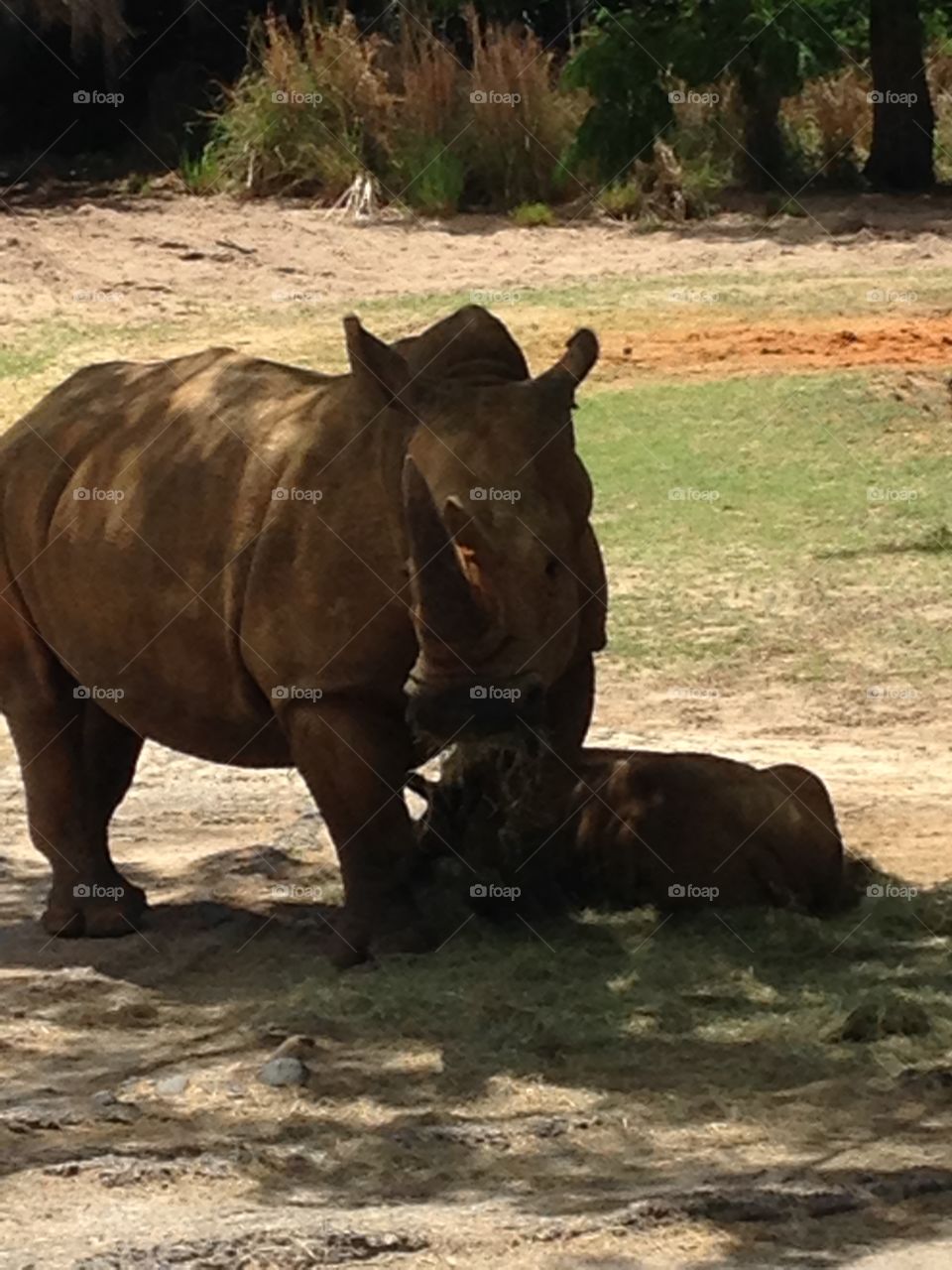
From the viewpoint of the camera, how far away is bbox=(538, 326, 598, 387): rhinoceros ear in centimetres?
770

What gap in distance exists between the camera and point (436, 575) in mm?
7078

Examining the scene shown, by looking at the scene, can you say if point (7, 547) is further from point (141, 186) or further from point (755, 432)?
point (141, 186)

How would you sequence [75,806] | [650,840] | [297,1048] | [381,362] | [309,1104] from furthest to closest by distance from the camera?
[75,806], [650,840], [381,362], [297,1048], [309,1104]

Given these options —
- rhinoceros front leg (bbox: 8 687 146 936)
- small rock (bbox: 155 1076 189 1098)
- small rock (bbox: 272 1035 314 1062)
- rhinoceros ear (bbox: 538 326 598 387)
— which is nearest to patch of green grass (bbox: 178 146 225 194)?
rhinoceros front leg (bbox: 8 687 146 936)

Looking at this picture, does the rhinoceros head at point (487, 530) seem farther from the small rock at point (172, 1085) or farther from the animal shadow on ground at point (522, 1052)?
the small rock at point (172, 1085)

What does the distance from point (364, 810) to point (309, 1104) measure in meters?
1.31

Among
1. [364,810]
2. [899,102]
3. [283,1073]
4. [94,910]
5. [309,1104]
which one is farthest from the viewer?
[899,102]

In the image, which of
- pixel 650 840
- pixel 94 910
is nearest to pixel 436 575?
pixel 650 840

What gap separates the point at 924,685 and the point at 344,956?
4.78 metres

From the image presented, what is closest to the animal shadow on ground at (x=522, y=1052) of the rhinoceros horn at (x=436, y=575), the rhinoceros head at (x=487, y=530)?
the rhinoceros head at (x=487, y=530)

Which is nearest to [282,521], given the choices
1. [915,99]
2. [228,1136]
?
[228,1136]

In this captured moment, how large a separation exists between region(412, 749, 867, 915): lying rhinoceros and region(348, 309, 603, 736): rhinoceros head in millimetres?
752

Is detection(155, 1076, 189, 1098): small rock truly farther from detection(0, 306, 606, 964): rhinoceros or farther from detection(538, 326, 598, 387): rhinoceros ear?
detection(538, 326, 598, 387): rhinoceros ear

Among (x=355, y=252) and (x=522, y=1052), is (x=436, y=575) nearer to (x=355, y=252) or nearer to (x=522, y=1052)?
(x=522, y=1052)
